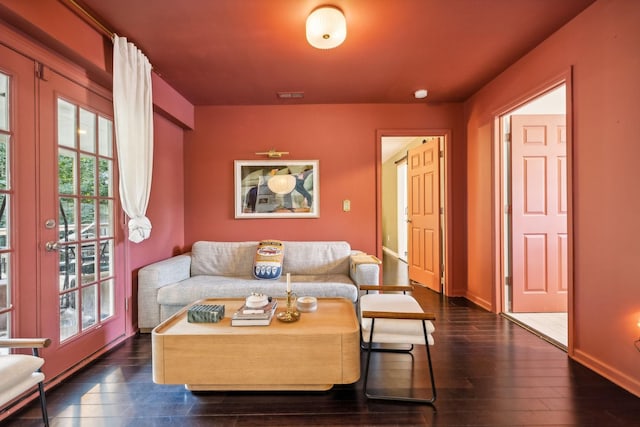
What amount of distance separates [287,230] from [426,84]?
7.63 ft

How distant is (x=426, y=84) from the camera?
3262 millimetres

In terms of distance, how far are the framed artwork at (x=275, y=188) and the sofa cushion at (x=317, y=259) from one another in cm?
54

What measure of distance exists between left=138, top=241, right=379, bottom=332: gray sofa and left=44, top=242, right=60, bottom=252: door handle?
0.85 meters

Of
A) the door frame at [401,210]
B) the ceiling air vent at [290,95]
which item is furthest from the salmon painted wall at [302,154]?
the door frame at [401,210]

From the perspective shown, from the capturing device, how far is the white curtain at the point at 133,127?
2338 mm

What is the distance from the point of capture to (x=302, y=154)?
381cm

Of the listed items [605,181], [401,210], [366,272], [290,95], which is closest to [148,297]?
[366,272]

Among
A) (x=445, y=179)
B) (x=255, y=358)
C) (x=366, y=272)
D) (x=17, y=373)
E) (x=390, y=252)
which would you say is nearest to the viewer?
(x=17, y=373)

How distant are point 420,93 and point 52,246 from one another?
11.9 ft

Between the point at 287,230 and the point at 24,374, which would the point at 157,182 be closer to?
the point at 287,230

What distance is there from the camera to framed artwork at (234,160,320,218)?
3.77m

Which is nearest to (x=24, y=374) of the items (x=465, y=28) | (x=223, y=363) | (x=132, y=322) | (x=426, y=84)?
(x=223, y=363)

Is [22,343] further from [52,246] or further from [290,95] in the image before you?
[290,95]

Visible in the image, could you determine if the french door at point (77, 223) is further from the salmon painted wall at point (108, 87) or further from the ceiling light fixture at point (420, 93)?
the ceiling light fixture at point (420, 93)
